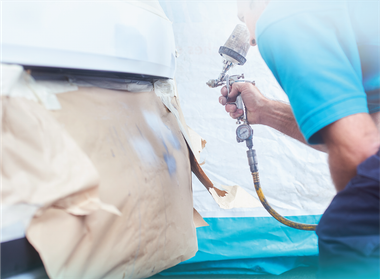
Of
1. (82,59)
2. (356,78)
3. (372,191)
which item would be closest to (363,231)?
(372,191)

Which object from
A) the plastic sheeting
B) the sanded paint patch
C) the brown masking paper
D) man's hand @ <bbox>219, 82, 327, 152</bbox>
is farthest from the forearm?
the brown masking paper

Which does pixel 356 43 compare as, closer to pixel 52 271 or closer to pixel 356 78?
pixel 356 78

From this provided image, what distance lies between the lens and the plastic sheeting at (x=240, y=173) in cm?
86

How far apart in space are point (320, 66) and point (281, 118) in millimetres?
349

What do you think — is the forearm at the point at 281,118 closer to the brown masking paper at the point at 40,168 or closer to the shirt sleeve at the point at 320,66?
the shirt sleeve at the point at 320,66

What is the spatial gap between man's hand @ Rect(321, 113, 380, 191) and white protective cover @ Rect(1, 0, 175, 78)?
0.27 meters

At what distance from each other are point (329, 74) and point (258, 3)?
0.78ft

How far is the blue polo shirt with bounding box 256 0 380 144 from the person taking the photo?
29cm

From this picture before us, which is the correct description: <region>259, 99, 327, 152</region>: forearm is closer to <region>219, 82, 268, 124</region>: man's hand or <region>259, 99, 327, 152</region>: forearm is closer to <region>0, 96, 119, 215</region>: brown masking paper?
<region>219, 82, 268, 124</region>: man's hand

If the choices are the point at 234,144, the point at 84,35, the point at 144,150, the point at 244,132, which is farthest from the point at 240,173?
the point at 84,35

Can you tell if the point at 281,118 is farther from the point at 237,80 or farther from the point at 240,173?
the point at 240,173

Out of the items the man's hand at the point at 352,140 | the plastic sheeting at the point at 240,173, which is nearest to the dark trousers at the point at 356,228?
the man's hand at the point at 352,140

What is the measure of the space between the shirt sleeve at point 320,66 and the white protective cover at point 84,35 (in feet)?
0.63

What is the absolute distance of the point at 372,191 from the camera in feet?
0.89
